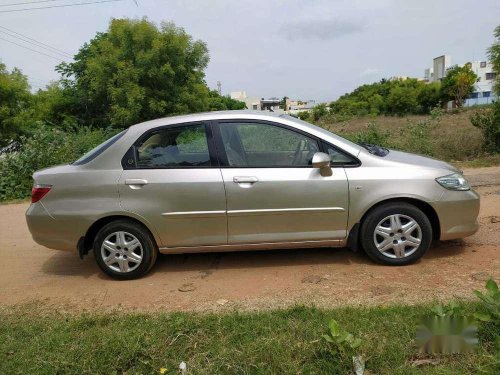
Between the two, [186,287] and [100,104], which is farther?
[100,104]

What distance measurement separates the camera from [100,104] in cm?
2364

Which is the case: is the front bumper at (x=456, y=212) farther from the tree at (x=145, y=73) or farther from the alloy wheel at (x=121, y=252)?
the tree at (x=145, y=73)

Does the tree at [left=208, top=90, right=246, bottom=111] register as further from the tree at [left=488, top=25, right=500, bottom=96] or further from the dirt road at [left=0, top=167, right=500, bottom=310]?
the dirt road at [left=0, top=167, right=500, bottom=310]

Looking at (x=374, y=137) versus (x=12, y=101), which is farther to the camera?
(x=12, y=101)

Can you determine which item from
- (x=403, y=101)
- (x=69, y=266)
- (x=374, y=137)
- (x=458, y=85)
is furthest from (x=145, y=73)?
(x=458, y=85)

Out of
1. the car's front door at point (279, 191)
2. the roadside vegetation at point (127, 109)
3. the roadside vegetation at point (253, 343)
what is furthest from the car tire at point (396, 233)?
the roadside vegetation at point (127, 109)

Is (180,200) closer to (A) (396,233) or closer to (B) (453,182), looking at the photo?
(A) (396,233)

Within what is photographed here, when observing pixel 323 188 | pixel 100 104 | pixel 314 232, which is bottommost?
pixel 314 232

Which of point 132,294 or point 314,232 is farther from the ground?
point 314,232

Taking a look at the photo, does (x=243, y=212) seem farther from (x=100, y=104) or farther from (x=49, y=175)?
(x=100, y=104)

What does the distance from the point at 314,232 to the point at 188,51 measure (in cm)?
1966

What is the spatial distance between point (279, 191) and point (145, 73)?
59.2 feet

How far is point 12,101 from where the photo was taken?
17.2 metres

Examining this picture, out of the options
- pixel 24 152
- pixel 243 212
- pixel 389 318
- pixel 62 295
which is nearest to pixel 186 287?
pixel 243 212
